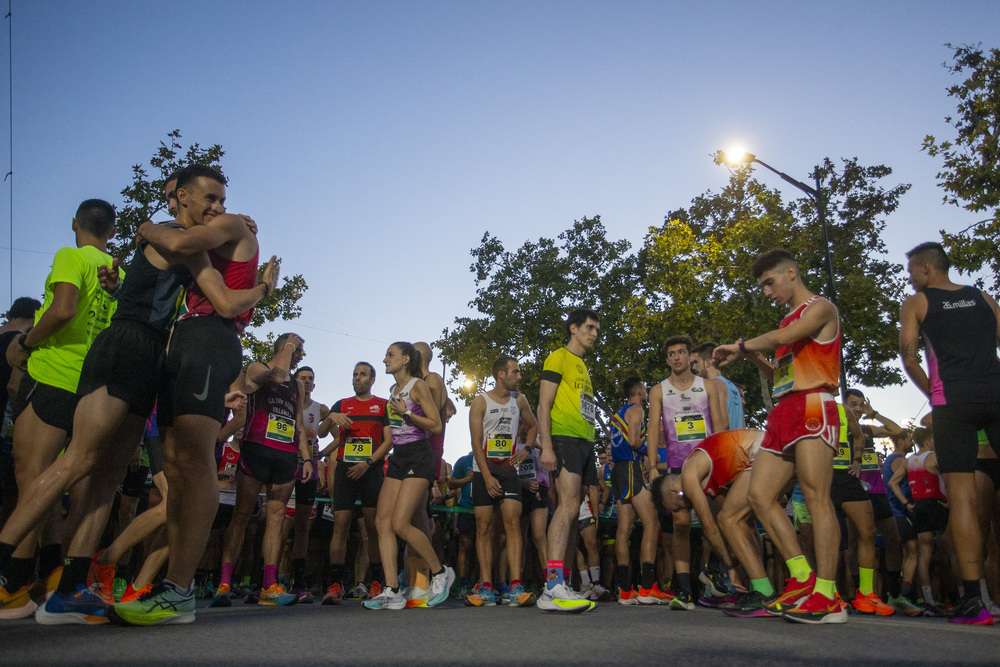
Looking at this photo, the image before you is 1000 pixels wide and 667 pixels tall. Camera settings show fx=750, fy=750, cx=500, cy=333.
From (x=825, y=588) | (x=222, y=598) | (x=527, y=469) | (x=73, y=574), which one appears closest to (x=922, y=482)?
(x=527, y=469)

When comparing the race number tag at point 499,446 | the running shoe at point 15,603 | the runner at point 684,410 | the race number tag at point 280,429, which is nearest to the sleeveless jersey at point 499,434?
the race number tag at point 499,446

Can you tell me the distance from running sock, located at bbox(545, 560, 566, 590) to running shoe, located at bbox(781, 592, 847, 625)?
1589 mm

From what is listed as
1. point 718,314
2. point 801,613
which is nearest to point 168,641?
point 801,613

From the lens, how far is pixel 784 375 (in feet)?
15.8

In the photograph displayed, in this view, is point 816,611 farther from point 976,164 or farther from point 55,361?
point 976,164

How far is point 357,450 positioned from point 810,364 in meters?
4.60

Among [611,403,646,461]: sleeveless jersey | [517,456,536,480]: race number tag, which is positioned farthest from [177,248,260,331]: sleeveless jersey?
[611,403,646,461]: sleeveless jersey

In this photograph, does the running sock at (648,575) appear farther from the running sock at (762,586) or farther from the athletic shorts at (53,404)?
the athletic shorts at (53,404)

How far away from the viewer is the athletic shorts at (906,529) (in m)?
8.14

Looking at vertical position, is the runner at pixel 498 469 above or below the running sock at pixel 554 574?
above

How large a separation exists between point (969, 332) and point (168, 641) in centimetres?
493

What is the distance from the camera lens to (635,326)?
2375 cm

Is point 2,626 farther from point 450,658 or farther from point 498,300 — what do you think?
point 498,300

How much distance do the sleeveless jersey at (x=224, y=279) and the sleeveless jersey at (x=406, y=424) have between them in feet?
9.19
